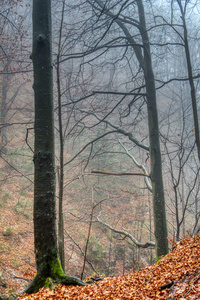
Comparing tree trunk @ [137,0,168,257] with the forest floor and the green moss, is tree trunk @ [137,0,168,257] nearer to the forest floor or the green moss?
the forest floor

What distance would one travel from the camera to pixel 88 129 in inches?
263

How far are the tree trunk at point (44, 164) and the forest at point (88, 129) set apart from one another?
13 mm

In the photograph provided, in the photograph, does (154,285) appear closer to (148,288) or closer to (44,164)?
(148,288)

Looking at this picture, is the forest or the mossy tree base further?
the forest

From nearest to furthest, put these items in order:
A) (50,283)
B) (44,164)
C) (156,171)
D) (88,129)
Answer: (50,283) → (44,164) → (156,171) → (88,129)

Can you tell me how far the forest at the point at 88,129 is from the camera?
312cm

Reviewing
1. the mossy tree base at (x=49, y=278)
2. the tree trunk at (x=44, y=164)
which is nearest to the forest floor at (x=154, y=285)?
the mossy tree base at (x=49, y=278)

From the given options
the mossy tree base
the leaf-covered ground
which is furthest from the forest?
the leaf-covered ground

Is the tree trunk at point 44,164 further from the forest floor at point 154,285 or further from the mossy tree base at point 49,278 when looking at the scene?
the forest floor at point 154,285

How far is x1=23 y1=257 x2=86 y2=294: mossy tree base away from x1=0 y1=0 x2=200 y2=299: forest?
0.4 inches

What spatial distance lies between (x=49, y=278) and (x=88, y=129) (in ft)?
14.7

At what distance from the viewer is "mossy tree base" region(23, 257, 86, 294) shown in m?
2.70

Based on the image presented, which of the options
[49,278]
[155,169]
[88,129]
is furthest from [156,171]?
[49,278]

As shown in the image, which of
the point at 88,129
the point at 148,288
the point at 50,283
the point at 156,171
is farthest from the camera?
the point at 88,129
